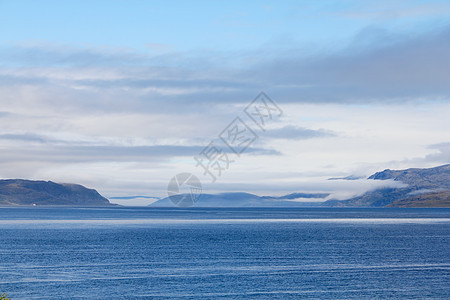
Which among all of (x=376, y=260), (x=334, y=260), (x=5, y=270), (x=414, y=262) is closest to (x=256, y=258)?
(x=334, y=260)

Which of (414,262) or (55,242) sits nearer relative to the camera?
(414,262)

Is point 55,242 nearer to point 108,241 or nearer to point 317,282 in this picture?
point 108,241

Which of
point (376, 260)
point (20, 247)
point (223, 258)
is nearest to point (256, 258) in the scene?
point (223, 258)

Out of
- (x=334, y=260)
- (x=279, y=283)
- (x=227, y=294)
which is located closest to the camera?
(x=227, y=294)

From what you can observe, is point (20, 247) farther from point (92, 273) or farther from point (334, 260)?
point (334, 260)

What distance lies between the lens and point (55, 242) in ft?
479

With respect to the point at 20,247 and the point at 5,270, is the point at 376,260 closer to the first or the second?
the point at 5,270

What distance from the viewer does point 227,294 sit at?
72.6 m

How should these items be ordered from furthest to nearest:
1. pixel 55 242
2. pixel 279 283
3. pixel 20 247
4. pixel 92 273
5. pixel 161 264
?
pixel 55 242, pixel 20 247, pixel 161 264, pixel 92 273, pixel 279 283

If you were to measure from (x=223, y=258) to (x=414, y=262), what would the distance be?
3678 centimetres

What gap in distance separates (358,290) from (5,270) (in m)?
56.7

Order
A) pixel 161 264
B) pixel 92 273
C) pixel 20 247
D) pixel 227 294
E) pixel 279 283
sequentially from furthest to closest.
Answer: pixel 20 247 → pixel 161 264 → pixel 92 273 → pixel 279 283 → pixel 227 294

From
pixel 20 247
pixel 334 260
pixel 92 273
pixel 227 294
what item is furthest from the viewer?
pixel 20 247

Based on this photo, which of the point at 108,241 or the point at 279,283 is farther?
the point at 108,241
